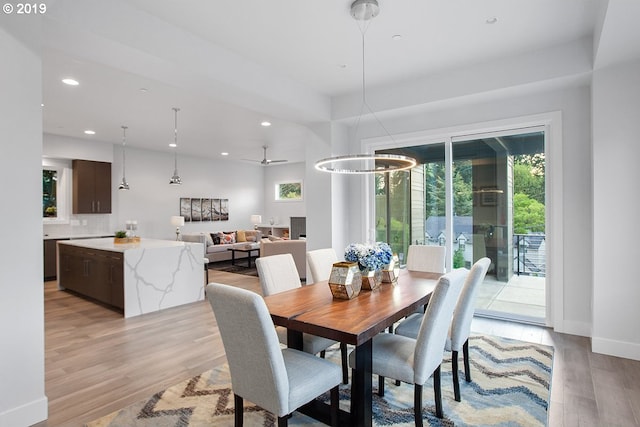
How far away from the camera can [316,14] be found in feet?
9.29

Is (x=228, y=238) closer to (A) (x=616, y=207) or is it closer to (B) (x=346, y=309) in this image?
(B) (x=346, y=309)

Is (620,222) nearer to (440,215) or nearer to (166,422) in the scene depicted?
(440,215)

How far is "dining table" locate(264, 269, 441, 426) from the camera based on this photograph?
6.10 feet

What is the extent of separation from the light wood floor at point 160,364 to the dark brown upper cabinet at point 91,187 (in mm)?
3320

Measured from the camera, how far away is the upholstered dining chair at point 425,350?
192 centimetres

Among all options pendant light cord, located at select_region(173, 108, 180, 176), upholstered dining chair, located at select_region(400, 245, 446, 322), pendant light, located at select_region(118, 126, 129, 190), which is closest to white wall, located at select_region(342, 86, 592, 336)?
upholstered dining chair, located at select_region(400, 245, 446, 322)

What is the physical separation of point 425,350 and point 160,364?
7.71 ft

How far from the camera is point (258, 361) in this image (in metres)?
1.67

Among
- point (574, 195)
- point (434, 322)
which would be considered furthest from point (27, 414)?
point (574, 195)

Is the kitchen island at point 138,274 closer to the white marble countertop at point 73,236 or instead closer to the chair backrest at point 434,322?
the white marble countertop at point 73,236

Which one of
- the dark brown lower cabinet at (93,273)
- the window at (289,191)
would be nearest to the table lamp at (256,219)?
the window at (289,191)

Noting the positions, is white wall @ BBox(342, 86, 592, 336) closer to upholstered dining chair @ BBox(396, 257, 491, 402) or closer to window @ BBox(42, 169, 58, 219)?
upholstered dining chair @ BBox(396, 257, 491, 402)

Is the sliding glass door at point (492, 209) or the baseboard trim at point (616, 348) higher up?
the sliding glass door at point (492, 209)

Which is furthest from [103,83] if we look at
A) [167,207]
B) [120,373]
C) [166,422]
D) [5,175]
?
[167,207]
